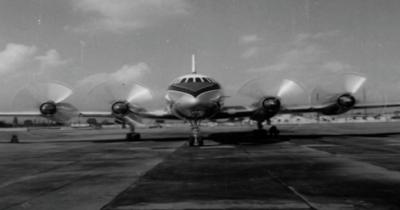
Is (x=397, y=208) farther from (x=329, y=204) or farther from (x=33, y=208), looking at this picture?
(x=33, y=208)

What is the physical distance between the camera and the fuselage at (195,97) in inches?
754

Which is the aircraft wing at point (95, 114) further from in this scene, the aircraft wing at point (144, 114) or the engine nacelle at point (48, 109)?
the engine nacelle at point (48, 109)

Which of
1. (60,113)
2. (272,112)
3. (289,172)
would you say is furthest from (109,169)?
(60,113)

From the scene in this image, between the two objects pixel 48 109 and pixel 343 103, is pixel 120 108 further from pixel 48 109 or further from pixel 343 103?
pixel 343 103

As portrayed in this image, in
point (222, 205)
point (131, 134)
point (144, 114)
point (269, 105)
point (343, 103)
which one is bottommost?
point (222, 205)

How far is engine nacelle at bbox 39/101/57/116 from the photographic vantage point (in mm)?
26172

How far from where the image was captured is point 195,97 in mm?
19172

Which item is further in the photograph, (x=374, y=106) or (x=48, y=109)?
(x=374, y=106)

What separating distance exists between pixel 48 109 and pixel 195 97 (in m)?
13.2

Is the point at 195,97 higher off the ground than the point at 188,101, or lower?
higher

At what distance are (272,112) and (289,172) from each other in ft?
48.2

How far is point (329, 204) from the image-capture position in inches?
234

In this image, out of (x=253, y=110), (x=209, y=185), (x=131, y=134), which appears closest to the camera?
(x=209, y=185)

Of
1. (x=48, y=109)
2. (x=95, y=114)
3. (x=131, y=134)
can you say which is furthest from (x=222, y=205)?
(x=48, y=109)
